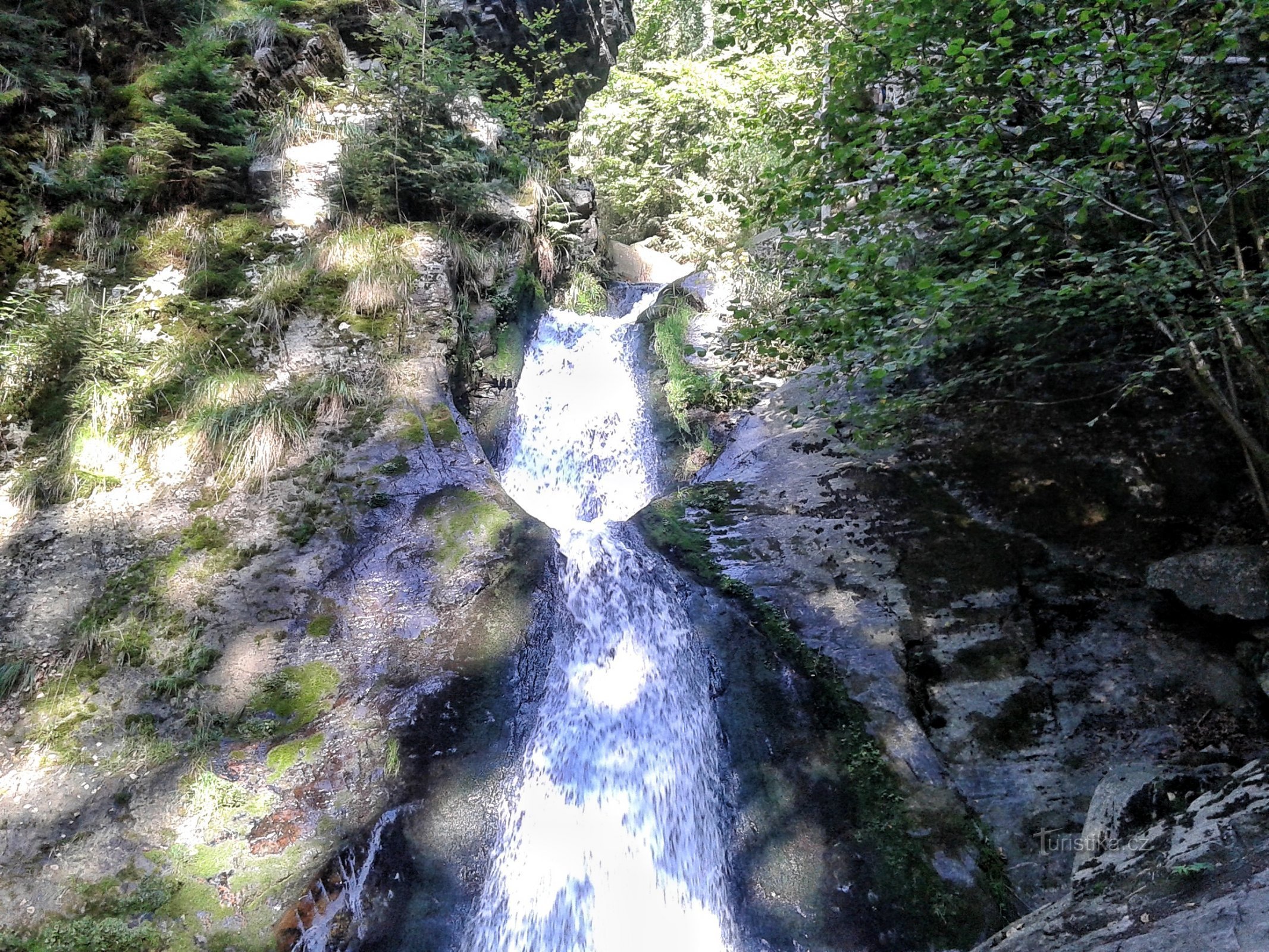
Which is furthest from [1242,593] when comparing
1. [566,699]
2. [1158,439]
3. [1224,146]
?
[566,699]

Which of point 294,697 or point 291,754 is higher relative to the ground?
point 294,697

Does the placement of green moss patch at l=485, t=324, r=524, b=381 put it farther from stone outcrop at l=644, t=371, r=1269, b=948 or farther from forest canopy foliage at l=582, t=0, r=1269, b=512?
forest canopy foliage at l=582, t=0, r=1269, b=512

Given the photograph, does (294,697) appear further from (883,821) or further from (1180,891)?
(1180,891)

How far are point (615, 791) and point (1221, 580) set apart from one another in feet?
13.4

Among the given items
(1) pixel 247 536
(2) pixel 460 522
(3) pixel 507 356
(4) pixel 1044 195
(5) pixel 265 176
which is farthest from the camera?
(3) pixel 507 356

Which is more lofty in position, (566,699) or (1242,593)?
(1242,593)

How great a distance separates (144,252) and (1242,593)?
911 cm

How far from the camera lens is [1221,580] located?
13.7ft

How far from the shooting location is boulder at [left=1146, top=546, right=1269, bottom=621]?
405 centimetres

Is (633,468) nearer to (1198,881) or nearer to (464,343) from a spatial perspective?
(464,343)

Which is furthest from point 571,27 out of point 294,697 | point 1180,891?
point 1180,891

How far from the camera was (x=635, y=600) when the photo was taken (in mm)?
5383

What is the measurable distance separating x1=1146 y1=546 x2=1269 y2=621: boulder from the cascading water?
10.1 feet

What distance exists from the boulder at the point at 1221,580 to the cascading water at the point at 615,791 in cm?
308
